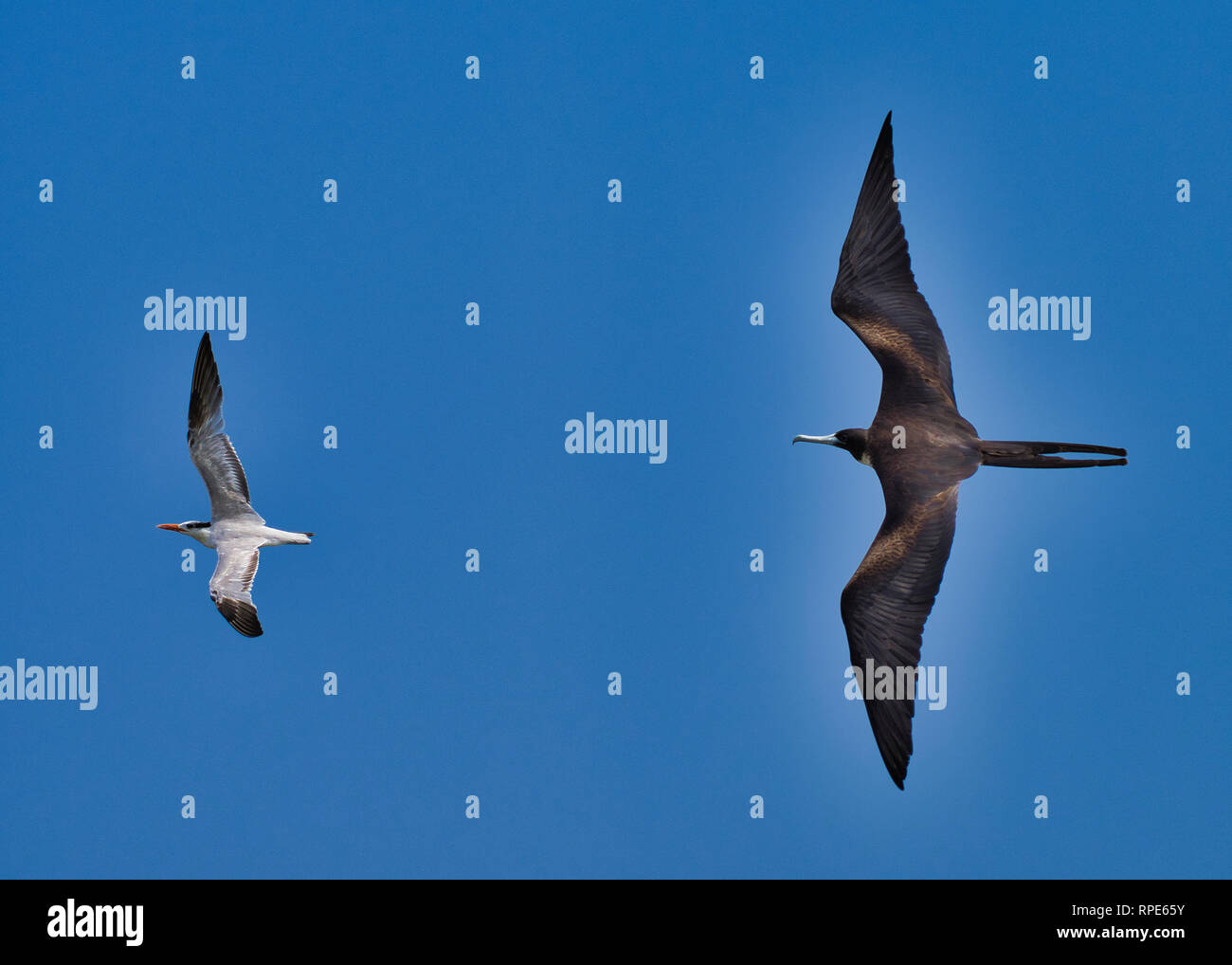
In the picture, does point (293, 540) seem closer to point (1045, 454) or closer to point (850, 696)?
point (850, 696)

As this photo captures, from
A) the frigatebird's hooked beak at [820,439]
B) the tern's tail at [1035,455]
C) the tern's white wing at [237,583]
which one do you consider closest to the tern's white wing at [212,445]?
the tern's white wing at [237,583]

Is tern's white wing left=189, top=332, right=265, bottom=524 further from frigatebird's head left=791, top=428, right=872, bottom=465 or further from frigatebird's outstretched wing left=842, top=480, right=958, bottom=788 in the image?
frigatebird's outstretched wing left=842, top=480, right=958, bottom=788

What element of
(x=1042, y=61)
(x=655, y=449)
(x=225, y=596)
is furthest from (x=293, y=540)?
(x=1042, y=61)

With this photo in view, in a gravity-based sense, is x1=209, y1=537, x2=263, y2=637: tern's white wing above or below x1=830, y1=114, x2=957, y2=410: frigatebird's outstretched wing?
below

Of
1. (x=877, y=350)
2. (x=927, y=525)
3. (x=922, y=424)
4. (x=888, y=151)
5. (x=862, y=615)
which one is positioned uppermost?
(x=888, y=151)

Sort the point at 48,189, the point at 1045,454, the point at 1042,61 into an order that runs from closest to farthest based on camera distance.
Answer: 1. the point at 1045,454
2. the point at 1042,61
3. the point at 48,189

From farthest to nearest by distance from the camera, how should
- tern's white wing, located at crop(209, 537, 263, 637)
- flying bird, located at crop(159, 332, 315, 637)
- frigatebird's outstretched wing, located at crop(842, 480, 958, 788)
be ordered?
flying bird, located at crop(159, 332, 315, 637)
tern's white wing, located at crop(209, 537, 263, 637)
frigatebird's outstretched wing, located at crop(842, 480, 958, 788)

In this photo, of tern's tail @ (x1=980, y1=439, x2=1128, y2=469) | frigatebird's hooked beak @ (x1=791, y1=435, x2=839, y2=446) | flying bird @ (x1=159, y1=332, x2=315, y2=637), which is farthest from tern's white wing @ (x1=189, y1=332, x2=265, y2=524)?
tern's tail @ (x1=980, y1=439, x2=1128, y2=469)
